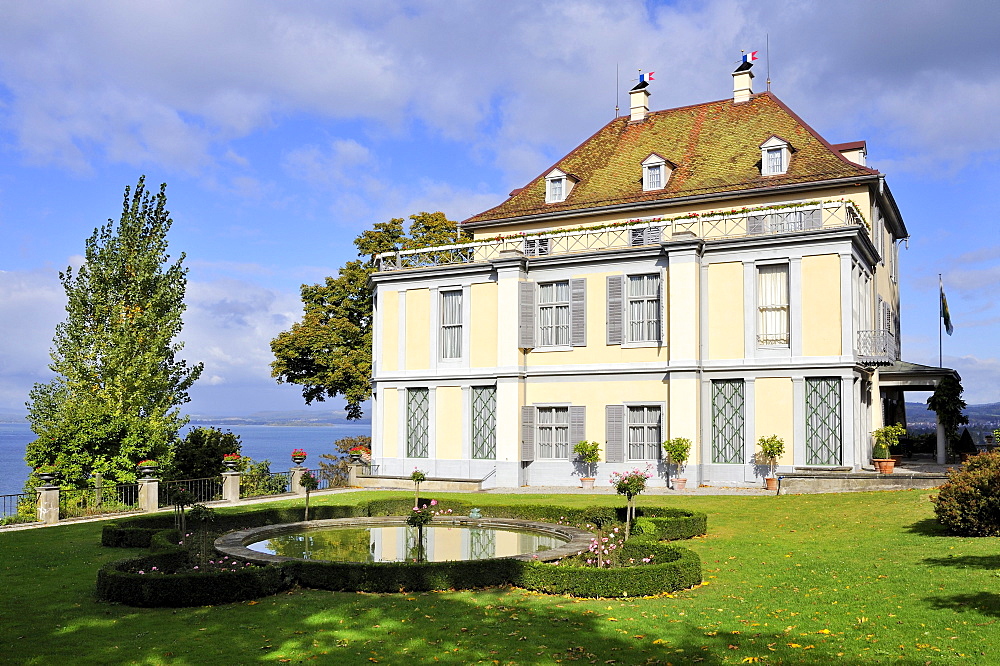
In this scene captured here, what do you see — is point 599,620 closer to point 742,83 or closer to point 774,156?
point 774,156

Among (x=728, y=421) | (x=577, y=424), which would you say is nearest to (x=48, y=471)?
(x=577, y=424)

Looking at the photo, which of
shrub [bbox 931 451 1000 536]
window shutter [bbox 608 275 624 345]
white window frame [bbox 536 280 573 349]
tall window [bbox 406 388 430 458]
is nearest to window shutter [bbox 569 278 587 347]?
white window frame [bbox 536 280 573 349]

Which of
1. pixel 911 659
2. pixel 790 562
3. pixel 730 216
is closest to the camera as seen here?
pixel 911 659

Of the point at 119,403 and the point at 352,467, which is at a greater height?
the point at 119,403

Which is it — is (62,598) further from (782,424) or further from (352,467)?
(782,424)

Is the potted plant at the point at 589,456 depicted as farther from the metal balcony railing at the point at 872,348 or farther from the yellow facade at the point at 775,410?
the metal balcony railing at the point at 872,348

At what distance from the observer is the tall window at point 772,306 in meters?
28.6

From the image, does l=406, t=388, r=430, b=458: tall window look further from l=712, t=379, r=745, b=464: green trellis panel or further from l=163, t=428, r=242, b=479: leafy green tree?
l=712, t=379, r=745, b=464: green trellis panel

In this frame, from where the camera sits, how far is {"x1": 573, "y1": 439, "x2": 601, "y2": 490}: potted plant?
3081cm

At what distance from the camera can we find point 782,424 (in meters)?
28.2

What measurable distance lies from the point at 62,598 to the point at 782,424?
71.6 feet

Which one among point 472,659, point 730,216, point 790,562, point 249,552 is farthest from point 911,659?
point 730,216

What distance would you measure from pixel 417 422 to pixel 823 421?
1504cm

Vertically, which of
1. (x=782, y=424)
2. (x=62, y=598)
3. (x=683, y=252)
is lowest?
(x=62, y=598)
